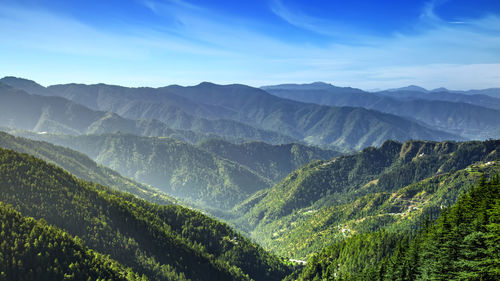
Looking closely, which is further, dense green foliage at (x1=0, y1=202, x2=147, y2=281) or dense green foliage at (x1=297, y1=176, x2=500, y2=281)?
dense green foliage at (x1=0, y1=202, x2=147, y2=281)

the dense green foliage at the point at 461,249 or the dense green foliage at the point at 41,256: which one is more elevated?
the dense green foliage at the point at 461,249

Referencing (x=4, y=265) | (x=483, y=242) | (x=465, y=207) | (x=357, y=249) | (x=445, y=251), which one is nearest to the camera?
(x=483, y=242)

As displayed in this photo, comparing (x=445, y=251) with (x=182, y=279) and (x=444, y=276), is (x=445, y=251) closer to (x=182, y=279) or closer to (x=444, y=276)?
(x=444, y=276)

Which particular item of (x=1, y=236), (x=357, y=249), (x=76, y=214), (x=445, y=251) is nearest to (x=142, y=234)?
(x=76, y=214)

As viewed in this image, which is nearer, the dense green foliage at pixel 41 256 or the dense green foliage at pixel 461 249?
the dense green foliage at pixel 461 249

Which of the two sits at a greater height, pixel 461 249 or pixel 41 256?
pixel 461 249

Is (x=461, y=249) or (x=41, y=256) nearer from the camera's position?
(x=461, y=249)

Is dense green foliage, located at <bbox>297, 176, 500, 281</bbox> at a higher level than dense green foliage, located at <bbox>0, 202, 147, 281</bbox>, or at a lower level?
higher

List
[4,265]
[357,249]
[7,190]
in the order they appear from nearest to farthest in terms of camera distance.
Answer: [4,265], [357,249], [7,190]
